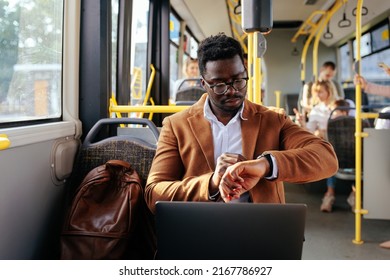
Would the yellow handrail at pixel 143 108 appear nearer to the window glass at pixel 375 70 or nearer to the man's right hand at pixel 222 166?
the man's right hand at pixel 222 166

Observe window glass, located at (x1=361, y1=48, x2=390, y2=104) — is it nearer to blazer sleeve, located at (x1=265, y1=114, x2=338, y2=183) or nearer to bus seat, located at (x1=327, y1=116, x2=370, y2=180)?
bus seat, located at (x1=327, y1=116, x2=370, y2=180)

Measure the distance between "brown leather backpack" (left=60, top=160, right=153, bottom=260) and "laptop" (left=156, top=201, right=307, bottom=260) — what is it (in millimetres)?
653

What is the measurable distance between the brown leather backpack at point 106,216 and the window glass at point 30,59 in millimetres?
411

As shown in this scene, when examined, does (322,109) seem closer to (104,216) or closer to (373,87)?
(373,87)

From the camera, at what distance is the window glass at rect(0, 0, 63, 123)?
155 centimetres

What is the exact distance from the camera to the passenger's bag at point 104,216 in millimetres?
1550

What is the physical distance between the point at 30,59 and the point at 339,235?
2537mm

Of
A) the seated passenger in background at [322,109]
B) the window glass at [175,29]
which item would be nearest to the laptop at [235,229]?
A: the seated passenger in background at [322,109]

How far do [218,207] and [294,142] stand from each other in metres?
0.63

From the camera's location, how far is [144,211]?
1687 millimetres

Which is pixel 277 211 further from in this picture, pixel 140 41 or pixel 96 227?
pixel 140 41

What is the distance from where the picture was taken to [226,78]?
4.66ft

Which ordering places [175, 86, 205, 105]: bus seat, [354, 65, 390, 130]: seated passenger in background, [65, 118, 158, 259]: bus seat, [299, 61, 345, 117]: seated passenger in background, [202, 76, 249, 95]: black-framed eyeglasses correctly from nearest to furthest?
[202, 76, 249, 95]: black-framed eyeglasses
[65, 118, 158, 259]: bus seat
[354, 65, 390, 130]: seated passenger in background
[175, 86, 205, 105]: bus seat
[299, 61, 345, 117]: seated passenger in background

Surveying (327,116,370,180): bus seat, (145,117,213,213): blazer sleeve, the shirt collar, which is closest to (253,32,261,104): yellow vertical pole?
the shirt collar
